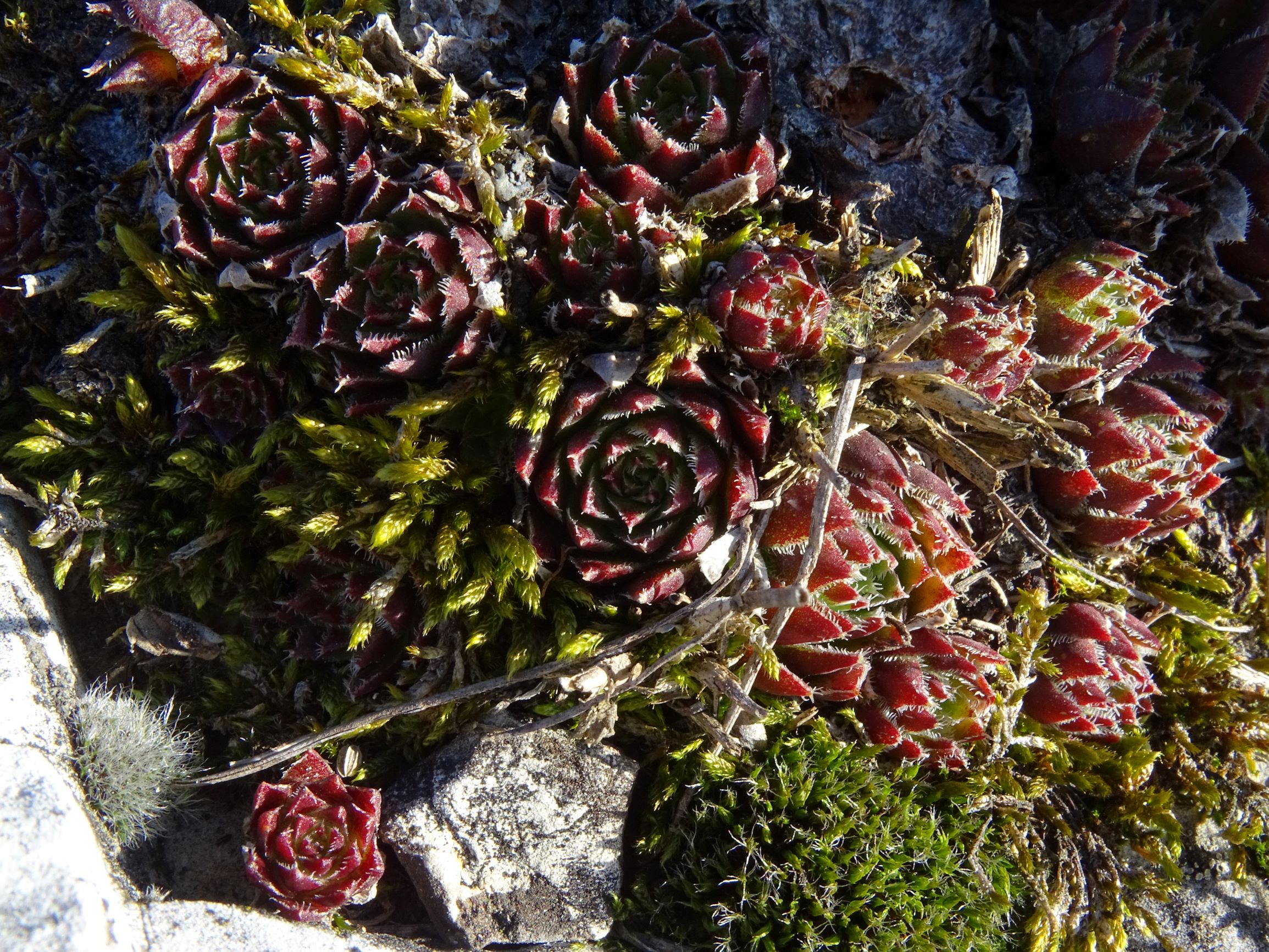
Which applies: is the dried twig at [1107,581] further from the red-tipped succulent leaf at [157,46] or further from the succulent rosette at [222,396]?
the red-tipped succulent leaf at [157,46]

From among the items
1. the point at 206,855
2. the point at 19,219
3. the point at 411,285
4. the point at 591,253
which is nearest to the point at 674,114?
the point at 591,253

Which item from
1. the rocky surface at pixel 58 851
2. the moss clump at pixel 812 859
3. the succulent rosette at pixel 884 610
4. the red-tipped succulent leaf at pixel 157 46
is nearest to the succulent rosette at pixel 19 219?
the red-tipped succulent leaf at pixel 157 46

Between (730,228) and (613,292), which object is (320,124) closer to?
(613,292)

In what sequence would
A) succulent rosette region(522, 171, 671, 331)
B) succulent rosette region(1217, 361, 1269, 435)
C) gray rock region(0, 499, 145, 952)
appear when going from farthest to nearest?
succulent rosette region(1217, 361, 1269, 435) < succulent rosette region(522, 171, 671, 331) < gray rock region(0, 499, 145, 952)

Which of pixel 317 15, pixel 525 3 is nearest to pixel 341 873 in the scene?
pixel 317 15

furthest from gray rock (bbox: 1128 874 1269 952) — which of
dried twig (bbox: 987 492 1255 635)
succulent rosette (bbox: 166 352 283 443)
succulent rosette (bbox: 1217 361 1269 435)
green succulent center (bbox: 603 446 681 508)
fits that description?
succulent rosette (bbox: 166 352 283 443)

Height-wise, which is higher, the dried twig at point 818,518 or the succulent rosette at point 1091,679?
the dried twig at point 818,518

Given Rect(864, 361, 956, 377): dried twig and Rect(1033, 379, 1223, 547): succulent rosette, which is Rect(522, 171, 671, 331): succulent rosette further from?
Rect(1033, 379, 1223, 547): succulent rosette
